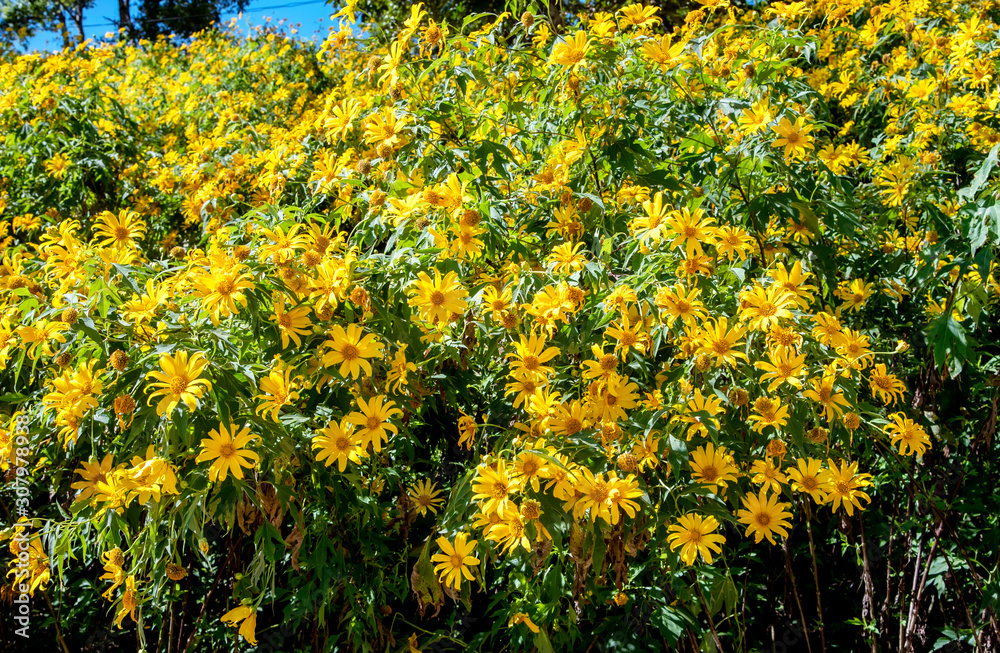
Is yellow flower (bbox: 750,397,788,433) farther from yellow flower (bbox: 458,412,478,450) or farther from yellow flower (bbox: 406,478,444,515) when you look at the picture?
yellow flower (bbox: 406,478,444,515)

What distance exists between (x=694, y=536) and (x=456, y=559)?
1.61 feet

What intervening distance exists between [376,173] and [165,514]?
972 millimetres

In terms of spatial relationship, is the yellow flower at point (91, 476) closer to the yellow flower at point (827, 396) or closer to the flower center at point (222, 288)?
the flower center at point (222, 288)

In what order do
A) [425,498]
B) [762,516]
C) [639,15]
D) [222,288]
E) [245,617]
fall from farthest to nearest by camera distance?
[639,15], [425,498], [245,617], [762,516], [222,288]

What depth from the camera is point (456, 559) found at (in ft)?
5.18

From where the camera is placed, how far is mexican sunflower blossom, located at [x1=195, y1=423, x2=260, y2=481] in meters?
1.39

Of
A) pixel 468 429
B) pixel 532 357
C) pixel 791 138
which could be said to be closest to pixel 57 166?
pixel 468 429

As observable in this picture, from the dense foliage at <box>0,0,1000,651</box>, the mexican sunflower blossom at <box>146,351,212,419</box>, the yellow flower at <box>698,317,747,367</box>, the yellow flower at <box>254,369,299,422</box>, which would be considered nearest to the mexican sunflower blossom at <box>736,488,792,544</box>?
the dense foliage at <box>0,0,1000,651</box>

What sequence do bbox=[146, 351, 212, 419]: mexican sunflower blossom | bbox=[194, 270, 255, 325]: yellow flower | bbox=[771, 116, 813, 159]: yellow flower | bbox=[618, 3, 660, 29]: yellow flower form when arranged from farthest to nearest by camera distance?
bbox=[618, 3, 660, 29]: yellow flower, bbox=[771, 116, 813, 159]: yellow flower, bbox=[194, 270, 255, 325]: yellow flower, bbox=[146, 351, 212, 419]: mexican sunflower blossom

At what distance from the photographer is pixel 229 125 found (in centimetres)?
367

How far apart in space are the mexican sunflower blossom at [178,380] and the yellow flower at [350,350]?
0.24 meters

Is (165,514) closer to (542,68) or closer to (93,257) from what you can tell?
(93,257)

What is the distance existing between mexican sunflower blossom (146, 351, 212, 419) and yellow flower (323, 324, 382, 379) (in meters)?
0.24

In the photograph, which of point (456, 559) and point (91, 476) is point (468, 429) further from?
point (91, 476)
